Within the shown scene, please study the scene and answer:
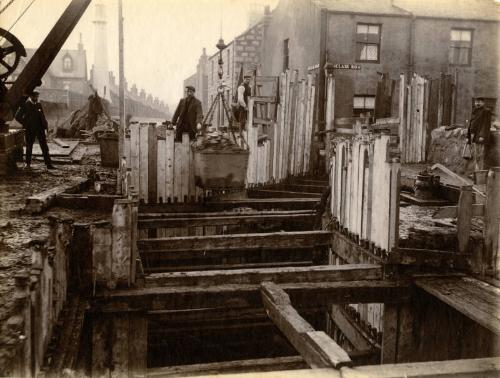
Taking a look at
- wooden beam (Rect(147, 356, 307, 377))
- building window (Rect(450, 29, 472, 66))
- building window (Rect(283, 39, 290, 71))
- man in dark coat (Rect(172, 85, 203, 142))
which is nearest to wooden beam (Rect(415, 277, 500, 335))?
wooden beam (Rect(147, 356, 307, 377))

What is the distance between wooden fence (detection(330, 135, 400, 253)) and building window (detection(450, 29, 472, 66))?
60.2ft

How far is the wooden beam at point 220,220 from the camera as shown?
7793 mm

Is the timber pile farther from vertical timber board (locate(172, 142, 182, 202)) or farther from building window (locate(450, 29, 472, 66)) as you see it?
building window (locate(450, 29, 472, 66))

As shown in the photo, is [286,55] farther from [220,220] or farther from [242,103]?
[220,220]

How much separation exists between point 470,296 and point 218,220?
4.03 m

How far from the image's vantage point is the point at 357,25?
21.5m

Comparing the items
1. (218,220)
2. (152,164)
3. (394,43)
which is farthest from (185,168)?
(394,43)

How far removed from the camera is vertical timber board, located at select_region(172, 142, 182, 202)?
31.0ft

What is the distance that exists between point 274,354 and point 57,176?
5.39m

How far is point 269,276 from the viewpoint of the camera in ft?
17.7

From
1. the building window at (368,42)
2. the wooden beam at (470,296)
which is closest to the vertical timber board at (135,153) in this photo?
the wooden beam at (470,296)

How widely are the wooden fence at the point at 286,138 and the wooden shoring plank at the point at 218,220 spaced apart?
3.73 metres

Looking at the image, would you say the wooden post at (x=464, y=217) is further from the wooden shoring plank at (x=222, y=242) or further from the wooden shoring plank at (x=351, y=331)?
the wooden shoring plank at (x=222, y=242)

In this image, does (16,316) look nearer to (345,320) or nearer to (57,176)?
(345,320)
